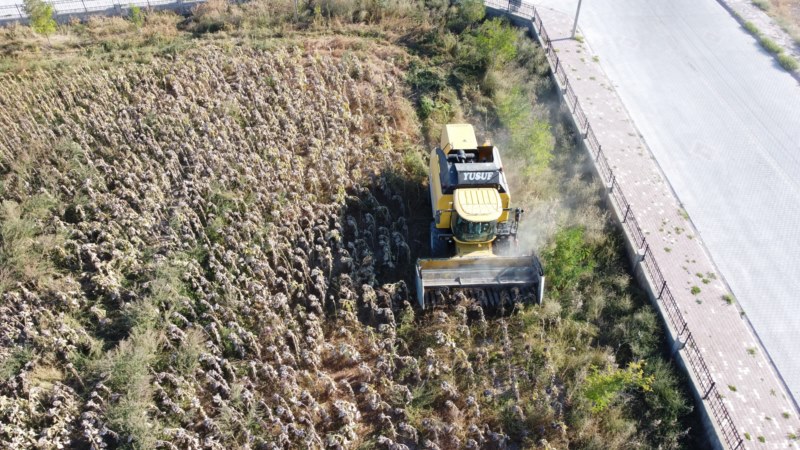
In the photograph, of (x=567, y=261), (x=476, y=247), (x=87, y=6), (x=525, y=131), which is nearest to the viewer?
(x=567, y=261)

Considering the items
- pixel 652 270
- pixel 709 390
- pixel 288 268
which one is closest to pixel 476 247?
pixel 652 270

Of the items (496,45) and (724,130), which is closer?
(724,130)

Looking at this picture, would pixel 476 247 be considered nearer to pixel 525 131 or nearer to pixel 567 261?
pixel 567 261

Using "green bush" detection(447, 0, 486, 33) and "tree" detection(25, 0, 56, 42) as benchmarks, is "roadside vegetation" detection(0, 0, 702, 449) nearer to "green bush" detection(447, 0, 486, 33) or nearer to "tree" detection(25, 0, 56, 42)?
"tree" detection(25, 0, 56, 42)

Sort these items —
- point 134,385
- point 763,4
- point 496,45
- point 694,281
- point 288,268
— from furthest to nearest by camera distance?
point 763,4 → point 496,45 → point 288,268 → point 694,281 → point 134,385

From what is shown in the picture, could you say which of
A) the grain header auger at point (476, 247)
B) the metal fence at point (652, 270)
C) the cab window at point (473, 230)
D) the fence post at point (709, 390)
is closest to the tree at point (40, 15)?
the grain header auger at point (476, 247)

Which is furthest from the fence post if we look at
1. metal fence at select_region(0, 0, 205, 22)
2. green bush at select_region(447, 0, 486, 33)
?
metal fence at select_region(0, 0, 205, 22)

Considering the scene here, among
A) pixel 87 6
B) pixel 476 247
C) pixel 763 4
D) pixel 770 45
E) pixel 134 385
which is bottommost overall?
pixel 134 385

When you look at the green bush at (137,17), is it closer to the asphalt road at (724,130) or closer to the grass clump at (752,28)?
the asphalt road at (724,130)
